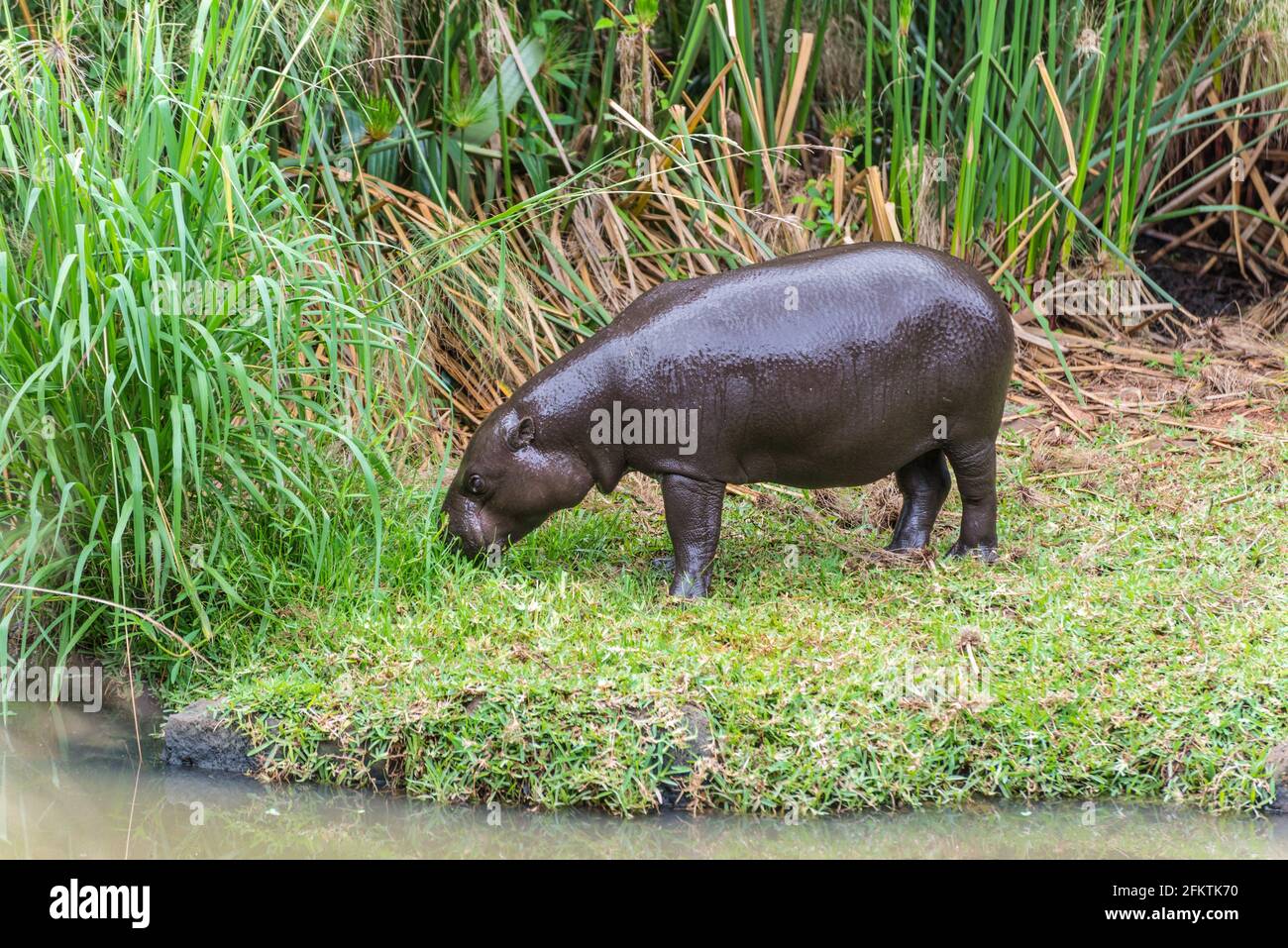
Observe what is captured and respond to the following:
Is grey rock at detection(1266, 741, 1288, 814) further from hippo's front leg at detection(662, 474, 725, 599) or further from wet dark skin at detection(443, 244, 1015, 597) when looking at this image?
hippo's front leg at detection(662, 474, 725, 599)

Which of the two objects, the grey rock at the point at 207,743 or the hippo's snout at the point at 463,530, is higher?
the hippo's snout at the point at 463,530

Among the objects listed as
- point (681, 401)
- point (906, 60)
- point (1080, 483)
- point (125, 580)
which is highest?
point (906, 60)

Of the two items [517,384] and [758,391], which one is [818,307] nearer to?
[758,391]

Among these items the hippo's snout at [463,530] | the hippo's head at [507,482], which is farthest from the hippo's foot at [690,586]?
the hippo's snout at [463,530]

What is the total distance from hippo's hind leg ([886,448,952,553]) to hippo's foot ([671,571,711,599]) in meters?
0.85

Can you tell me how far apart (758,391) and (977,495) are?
99 cm

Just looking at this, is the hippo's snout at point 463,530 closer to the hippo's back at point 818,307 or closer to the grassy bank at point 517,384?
the grassy bank at point 517,384

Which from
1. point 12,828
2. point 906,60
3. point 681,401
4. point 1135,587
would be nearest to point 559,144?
point 906,60

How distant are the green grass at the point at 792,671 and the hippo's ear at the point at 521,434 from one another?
0.42 metres

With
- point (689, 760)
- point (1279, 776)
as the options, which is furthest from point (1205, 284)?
point (689, 760)

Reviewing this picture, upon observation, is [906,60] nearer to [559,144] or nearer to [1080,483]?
[559,144]

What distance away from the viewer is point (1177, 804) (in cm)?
415

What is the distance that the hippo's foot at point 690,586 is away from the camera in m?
5.19

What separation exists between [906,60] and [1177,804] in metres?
3.85
